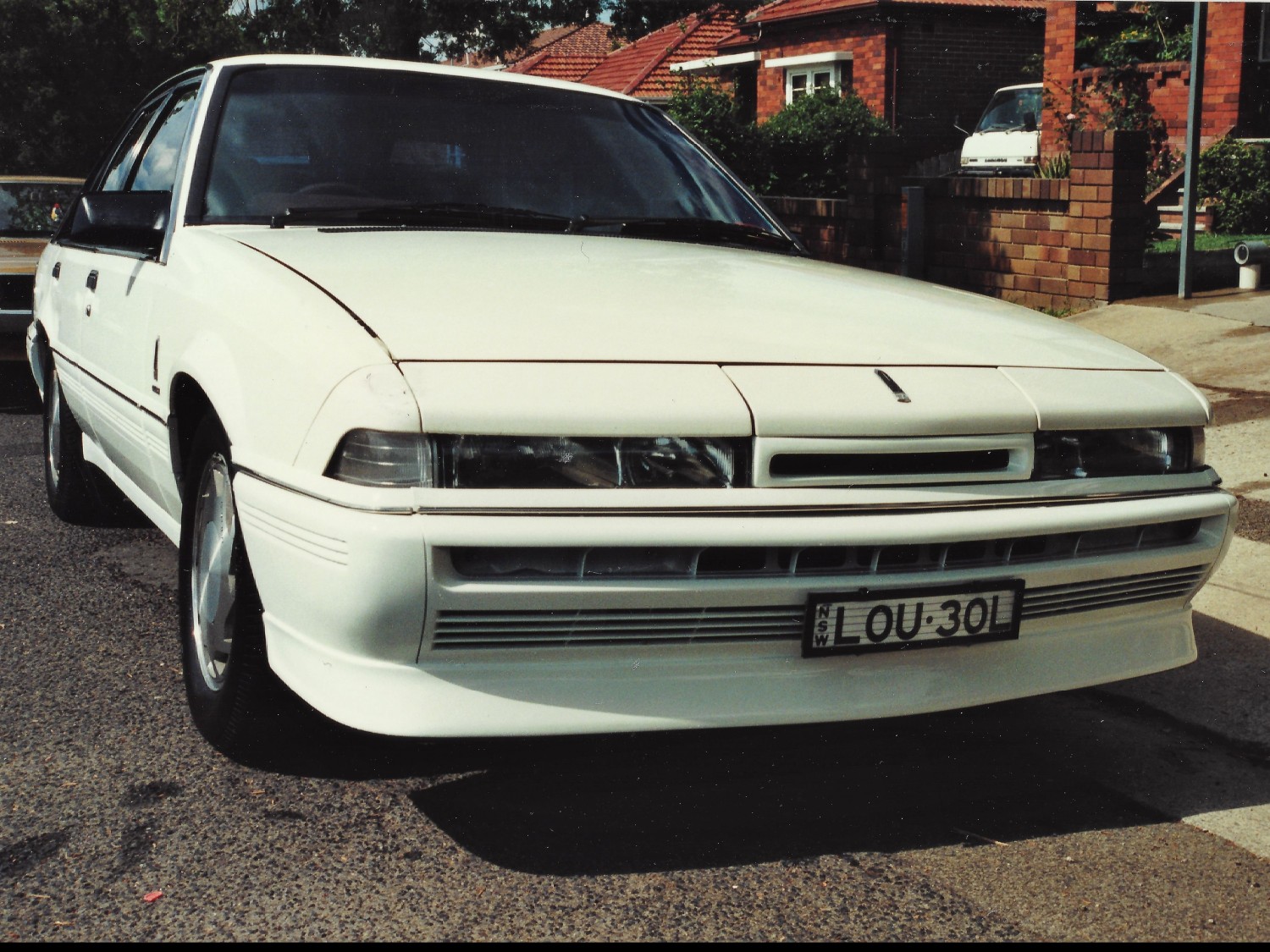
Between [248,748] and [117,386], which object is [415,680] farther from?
[117,386]

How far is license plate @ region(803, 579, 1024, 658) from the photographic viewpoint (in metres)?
2.79

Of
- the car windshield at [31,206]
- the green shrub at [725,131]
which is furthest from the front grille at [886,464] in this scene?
the green shrub at [725,131]

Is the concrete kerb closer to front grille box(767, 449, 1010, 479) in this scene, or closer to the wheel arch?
front grille box(767, 449, 1010, 479)

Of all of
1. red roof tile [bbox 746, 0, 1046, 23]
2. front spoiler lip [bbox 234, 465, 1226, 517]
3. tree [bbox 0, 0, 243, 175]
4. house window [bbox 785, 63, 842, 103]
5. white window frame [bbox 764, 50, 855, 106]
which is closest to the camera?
front spoiler lip [bbox 234, 465, 1226, 517]

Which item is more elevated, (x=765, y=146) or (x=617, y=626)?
(x=765, y=146)

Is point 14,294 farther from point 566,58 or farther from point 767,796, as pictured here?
point 566,58

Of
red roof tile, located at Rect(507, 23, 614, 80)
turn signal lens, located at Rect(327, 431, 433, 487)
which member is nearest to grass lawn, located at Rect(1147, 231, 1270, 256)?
turn signal lens, located at Rect(327, 431, 433, 487)

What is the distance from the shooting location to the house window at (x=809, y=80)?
28.6 meters

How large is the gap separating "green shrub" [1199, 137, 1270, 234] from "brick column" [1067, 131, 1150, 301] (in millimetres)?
7577

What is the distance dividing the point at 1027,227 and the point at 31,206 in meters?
7.05

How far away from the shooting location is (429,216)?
3941 mm

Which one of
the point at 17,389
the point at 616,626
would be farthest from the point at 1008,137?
the point at 616,626

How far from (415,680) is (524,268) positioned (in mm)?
1108

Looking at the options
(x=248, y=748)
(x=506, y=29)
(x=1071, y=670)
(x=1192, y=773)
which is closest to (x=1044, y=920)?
(x=1071, y=670)
